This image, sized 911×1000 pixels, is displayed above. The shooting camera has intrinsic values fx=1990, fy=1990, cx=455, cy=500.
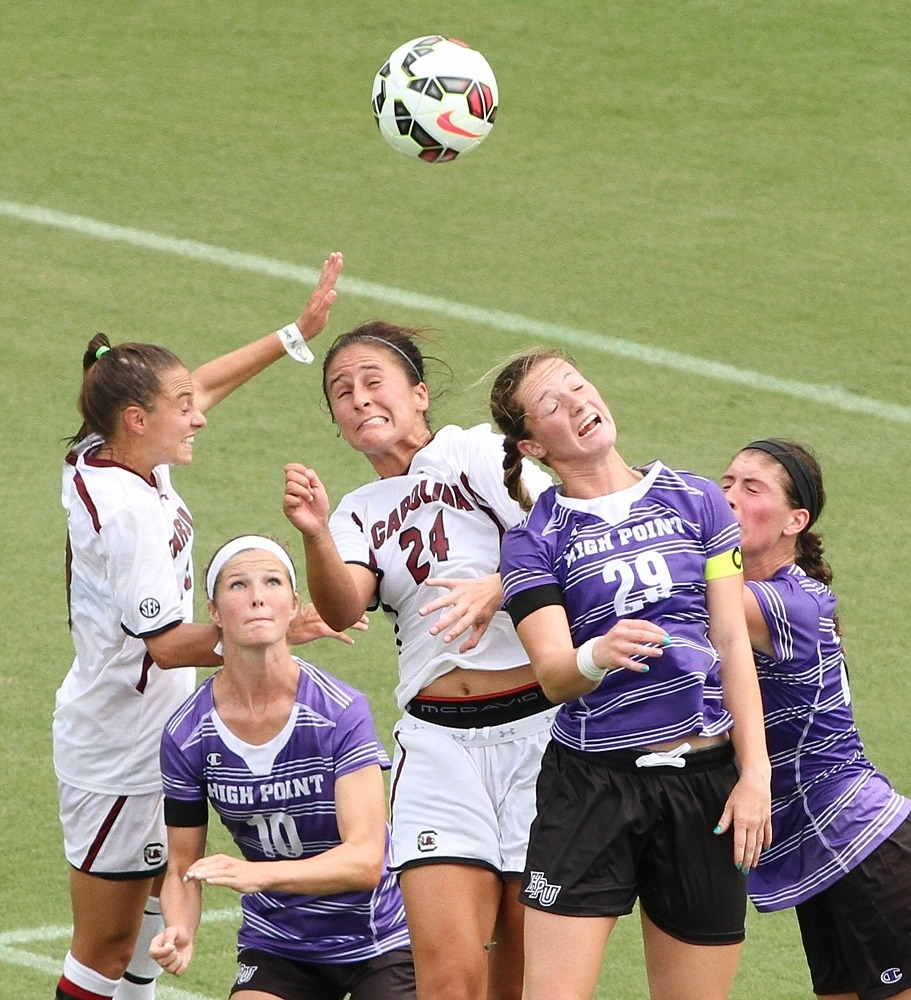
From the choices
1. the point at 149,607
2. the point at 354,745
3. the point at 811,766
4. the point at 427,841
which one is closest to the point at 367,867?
the point at 427,841

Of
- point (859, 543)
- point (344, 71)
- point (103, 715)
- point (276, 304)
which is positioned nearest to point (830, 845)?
point (103, 715)

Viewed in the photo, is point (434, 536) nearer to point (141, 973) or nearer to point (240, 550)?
point (240, 550)

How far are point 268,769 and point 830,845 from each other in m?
1.46

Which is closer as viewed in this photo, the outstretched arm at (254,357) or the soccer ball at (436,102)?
the outstretched arm at (254,357)

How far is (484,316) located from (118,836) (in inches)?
255

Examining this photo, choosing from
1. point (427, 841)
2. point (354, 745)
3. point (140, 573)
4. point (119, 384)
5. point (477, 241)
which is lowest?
point (427, 841)

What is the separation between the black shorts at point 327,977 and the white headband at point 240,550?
0.99 meters

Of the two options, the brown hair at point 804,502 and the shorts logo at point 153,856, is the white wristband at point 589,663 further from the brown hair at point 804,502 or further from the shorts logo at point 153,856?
the shorts logo at point 153,856

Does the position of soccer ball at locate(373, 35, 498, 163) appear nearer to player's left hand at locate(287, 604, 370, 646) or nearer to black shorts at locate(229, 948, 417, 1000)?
player's left hand at locate(287, 604, 370, 646)

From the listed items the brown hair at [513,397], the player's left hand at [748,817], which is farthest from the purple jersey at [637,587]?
the brown hair at [513,397]

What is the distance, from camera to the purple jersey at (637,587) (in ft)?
15.3

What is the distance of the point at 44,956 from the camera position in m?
6.37

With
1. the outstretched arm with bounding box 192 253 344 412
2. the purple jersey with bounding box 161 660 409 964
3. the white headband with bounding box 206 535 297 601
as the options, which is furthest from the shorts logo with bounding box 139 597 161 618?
the outstretched arm with bounding box 192 253 344 412

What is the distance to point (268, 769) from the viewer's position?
5215 millimetres
